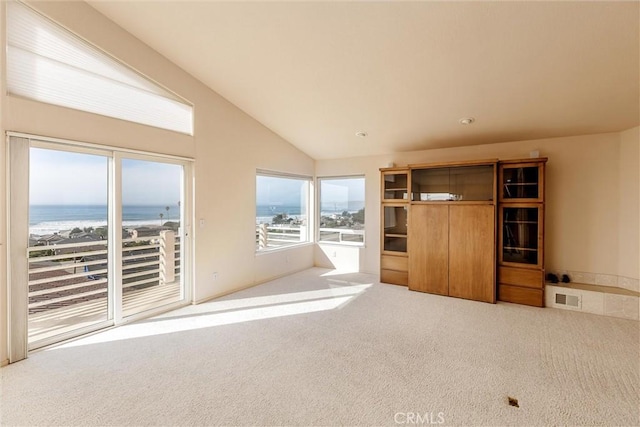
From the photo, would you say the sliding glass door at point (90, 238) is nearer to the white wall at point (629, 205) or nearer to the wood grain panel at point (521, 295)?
the wood grain panel at point (521, 295)

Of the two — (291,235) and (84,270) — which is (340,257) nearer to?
(291,235)

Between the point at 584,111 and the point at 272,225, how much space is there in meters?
4.74

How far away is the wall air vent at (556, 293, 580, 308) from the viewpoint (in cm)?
390

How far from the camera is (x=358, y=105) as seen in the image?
13.4ft

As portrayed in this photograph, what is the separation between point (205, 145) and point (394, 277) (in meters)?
3.64

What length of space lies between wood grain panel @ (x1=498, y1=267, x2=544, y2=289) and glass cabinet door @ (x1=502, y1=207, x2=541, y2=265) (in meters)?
0.12

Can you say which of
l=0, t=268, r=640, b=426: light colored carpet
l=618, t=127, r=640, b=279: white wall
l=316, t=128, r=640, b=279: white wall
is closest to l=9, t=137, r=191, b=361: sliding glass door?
l=0, t=268, r=640, b=426: light colored carpet

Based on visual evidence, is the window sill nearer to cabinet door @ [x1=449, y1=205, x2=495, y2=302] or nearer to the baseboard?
the baseboard

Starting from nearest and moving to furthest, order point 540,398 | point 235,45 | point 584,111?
point 540,398, point 235,45, point 584,111

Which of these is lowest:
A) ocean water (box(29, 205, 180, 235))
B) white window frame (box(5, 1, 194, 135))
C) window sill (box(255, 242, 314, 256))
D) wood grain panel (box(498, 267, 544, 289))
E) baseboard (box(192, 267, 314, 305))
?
baseboard (box(192, 267, 314, 305))

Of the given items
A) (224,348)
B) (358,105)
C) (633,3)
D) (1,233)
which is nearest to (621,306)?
(633,3)

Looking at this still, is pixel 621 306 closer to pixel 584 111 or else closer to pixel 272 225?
pixel 584 111

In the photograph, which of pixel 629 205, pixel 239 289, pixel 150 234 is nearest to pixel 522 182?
pixel 629 205

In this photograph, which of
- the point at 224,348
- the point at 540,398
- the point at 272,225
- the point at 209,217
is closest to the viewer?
the point at 540,398
